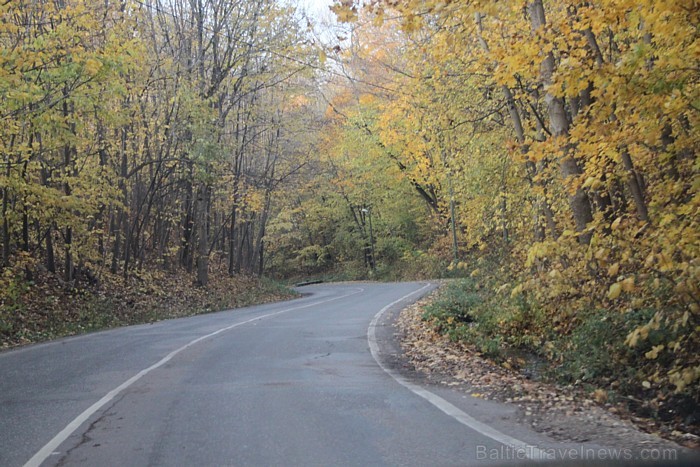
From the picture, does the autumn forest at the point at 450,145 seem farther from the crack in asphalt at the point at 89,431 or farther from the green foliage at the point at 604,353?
the crack in asphalt at the point at 89,431

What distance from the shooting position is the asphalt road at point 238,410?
528 cm

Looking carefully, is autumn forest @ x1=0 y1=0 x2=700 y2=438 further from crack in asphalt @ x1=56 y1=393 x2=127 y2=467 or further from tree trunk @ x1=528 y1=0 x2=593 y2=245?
crack in asphalt @ x1=56 y1=393 x2=127 y2=467

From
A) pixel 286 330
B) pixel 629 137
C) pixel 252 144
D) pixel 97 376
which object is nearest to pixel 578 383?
pixel 629 137

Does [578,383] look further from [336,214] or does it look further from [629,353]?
[336,214]

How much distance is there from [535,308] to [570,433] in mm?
5816

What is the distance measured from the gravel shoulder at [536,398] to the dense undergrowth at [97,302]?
964 cm

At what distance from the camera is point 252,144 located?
33.2 m

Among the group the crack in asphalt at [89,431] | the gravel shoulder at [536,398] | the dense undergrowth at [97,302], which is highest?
the dense undergrowth at [97,302]

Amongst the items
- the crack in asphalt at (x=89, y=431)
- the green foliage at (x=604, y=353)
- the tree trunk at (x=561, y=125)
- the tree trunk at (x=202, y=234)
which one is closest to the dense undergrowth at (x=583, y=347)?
the green foliage at (x=604, y=353)

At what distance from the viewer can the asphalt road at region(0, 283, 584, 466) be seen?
17.3 feet

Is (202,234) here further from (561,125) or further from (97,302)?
(561,125)

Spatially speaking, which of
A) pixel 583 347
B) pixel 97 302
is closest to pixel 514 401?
pixel 583 347

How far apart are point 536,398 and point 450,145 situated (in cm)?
1125

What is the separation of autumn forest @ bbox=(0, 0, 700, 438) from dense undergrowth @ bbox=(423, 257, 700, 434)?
0.13ft
